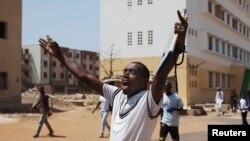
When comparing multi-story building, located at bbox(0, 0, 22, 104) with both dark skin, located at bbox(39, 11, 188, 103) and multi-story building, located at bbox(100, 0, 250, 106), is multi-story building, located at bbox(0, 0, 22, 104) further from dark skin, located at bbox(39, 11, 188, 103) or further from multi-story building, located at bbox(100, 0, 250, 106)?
dark skin, located at bbox(39, 11, 188, 103)

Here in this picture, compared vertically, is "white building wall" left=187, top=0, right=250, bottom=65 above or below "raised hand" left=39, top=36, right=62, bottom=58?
above

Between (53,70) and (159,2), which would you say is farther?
(53,70)

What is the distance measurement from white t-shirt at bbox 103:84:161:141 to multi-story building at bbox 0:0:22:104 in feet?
85.2

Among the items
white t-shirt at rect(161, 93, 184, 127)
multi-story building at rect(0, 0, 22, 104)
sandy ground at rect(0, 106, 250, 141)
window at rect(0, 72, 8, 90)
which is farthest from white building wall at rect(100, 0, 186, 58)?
white t-shirt at rect(161, 93, 184, 127)

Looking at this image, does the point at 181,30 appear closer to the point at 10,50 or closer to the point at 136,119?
the point at 136,119

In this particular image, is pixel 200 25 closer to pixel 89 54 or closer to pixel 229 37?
pixel 229 37

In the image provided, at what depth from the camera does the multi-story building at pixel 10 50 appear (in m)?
29.0

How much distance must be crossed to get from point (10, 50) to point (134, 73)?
87.6ft

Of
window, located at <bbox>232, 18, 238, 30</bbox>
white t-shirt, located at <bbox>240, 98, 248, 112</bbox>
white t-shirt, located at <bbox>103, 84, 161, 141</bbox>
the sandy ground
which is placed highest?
window, located at <bbox>232, 18, 238, 30</bbox>

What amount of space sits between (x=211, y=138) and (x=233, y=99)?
25573 mm

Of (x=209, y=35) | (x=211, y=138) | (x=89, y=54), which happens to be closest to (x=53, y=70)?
(x=89, y=54)

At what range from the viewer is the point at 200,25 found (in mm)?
41312

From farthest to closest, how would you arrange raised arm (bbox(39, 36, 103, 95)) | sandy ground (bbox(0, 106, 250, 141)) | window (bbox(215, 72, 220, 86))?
window (bbox(215, 72, 220, 86)) < sandy ground (bbox(0, 106, 250, 141)) < raised arm (bbox(39, 36, 103, 95))

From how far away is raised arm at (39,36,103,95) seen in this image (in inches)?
160
